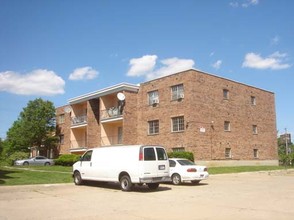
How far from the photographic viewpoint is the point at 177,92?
3522cm

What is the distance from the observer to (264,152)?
1646 inches

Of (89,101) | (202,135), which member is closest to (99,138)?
(89,101)

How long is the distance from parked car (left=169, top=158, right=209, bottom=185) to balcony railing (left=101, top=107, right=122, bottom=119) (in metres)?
19.2

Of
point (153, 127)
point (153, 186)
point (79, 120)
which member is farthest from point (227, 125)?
point (153, 186)

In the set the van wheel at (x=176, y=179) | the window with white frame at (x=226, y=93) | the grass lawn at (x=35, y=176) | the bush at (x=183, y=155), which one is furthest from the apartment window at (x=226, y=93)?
the van wheel at (x=176, y=179)

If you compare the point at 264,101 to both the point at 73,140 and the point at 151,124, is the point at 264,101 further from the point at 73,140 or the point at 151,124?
the point at 73,140

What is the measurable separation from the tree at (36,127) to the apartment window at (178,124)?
2216 centimetres

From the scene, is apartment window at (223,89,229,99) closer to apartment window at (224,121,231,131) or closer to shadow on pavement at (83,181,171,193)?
apartment window at (224,121,231,131)

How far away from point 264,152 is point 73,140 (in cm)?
2319

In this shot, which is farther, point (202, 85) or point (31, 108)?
point (31, 108)

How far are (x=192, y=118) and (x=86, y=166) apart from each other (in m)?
16.5

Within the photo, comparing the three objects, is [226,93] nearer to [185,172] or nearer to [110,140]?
[110,140]

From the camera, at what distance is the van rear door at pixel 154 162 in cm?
1636

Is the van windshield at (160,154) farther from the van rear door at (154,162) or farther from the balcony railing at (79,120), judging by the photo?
the balcony railing at (79,120)
